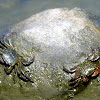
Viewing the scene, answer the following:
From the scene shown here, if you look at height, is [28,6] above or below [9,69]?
above

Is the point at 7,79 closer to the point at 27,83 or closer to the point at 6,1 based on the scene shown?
the point at 27,83

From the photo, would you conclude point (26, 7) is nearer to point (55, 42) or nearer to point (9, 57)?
point (55, 42)

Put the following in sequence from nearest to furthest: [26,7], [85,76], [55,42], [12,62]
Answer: [85,76]
[12,62]
[55,42]
[26,7]

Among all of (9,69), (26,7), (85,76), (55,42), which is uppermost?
(26,7)

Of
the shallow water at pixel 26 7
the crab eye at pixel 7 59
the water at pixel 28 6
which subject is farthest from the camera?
the water at pixel 28 6

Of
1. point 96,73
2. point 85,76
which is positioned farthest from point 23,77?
point 96,73

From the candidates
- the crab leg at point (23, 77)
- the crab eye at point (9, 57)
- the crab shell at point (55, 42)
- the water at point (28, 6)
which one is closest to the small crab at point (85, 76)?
the crab shell at point (55, 42)

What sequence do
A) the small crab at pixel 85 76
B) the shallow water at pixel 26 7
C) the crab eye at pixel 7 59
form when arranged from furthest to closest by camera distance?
the shallow water at pixel 26 7, the crab eye at pixel 7 59, the small crab at pixel 85 76

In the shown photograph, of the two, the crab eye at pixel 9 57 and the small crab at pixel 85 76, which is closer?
the small crab at pixel 85 76

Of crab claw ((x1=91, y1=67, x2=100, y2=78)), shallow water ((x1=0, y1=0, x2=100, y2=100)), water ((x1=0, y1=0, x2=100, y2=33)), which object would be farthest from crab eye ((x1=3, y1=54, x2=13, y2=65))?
water ((x1=0, y1=0, x2=100, y2=33))

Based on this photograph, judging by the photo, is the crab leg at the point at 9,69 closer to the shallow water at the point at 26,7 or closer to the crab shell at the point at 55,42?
the crab shell at the point at 55,42

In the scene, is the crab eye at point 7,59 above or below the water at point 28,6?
below
